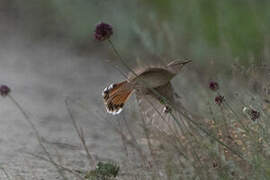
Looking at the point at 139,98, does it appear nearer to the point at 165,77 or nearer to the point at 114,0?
the point at 165,77

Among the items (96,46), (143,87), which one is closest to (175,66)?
(143,87)

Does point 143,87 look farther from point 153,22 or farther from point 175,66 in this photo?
point 153,22

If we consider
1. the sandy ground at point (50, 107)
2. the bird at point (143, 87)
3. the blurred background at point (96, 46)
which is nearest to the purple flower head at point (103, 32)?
the bird at point (143, 87)

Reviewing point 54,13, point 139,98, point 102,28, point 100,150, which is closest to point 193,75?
point 100,150

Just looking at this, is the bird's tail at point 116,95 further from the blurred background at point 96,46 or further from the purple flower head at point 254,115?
the blurred background at point 96,46

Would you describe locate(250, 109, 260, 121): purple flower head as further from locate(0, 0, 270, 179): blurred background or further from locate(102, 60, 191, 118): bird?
locate(0, 0, 270, 179): blurred background

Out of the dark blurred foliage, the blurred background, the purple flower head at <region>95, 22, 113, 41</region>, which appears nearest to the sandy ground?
the blurred background
